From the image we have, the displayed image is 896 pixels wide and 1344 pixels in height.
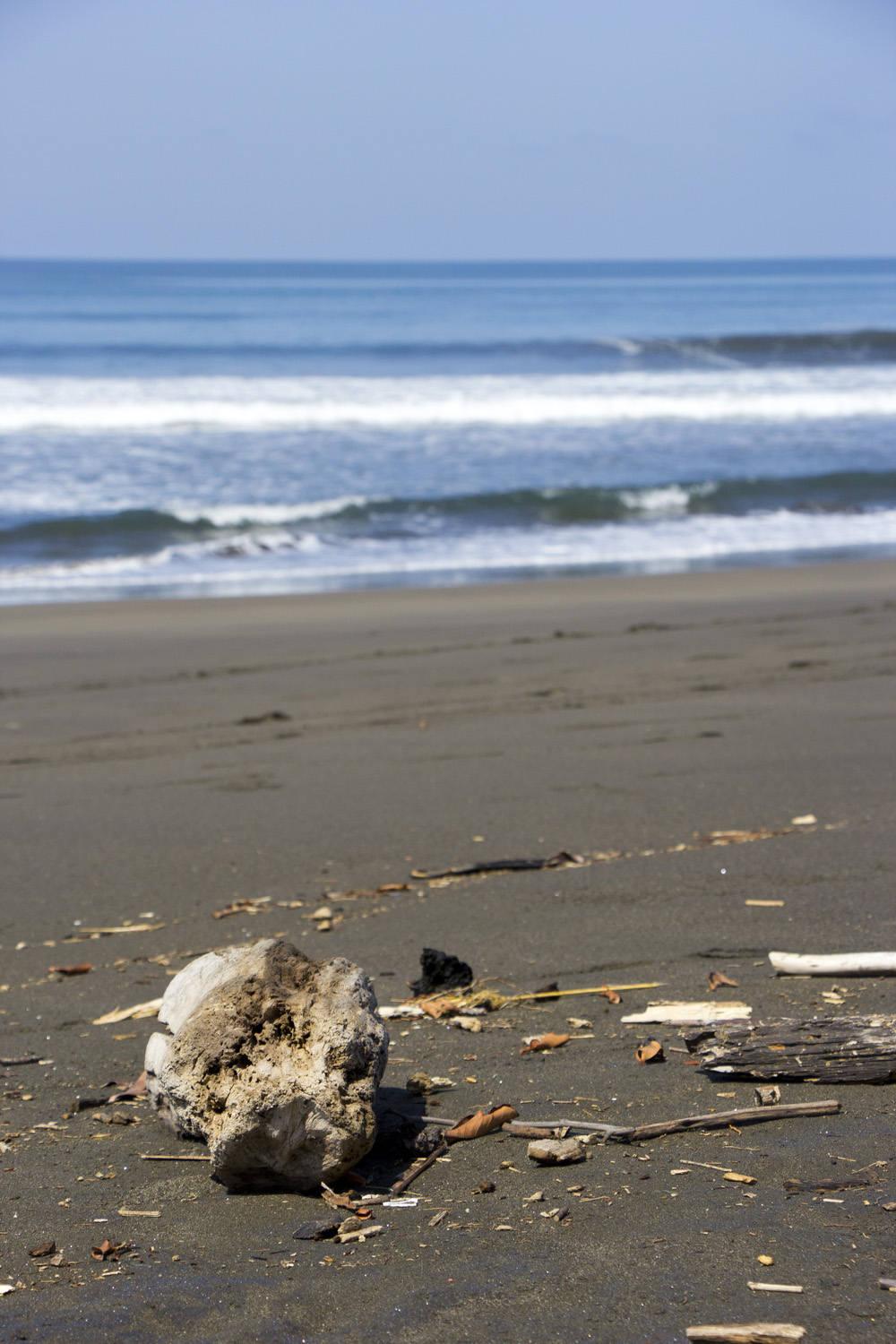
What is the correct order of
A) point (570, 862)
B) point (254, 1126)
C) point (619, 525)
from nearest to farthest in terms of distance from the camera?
point (254, 1126), point (570, 862), point (619, 525)

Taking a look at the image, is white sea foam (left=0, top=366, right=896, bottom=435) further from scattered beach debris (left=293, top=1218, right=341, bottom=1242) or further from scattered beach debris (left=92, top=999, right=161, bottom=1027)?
scattered beach debris (left=293, top=1218, right=341, bottom=1242)

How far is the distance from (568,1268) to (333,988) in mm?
762

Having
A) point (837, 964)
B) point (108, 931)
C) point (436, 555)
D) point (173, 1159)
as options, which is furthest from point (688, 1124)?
point (436, 555)

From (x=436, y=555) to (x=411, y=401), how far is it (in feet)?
43.2

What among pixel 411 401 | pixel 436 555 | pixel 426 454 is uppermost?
pixel 411 401

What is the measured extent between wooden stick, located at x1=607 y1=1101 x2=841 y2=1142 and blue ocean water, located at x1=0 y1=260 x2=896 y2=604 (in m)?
9.81

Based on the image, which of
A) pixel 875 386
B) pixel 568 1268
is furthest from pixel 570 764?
Result: pixel 875 386

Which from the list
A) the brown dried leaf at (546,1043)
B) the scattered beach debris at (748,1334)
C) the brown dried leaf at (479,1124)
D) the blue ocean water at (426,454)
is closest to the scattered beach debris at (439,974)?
the brown dried leaf at (546,1043)

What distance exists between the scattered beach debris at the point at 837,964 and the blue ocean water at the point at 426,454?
29.8 feet

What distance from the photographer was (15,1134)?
109 inches

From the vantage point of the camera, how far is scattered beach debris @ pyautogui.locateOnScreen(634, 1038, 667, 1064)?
9.70 feet

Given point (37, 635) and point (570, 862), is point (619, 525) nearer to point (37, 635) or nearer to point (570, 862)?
point (37, 635)

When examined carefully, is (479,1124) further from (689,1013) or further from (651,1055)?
(689,1013)

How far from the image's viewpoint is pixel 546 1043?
3.11 metres
